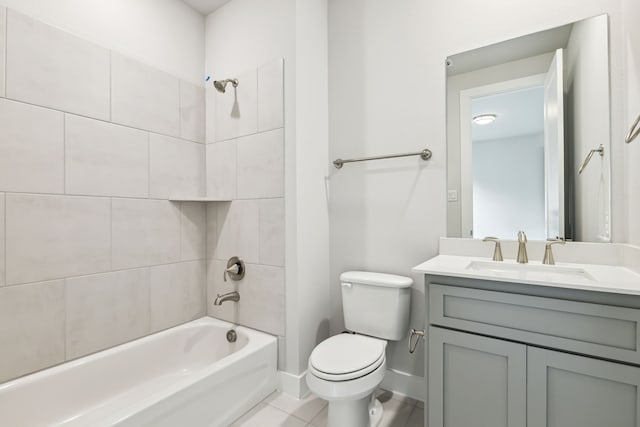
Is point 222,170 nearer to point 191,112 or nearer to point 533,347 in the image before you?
point 191,112

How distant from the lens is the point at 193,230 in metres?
2.20

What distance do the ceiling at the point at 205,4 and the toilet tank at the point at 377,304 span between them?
2090mm

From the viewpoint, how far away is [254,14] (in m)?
2.03

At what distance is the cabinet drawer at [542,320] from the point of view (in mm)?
955

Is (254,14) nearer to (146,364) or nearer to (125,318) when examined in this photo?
(125,318)

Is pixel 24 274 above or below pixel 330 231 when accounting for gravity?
below

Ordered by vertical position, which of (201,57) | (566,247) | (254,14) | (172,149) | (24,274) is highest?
(254,14)

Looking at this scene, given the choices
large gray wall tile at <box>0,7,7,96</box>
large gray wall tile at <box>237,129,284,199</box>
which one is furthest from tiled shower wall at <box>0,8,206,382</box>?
large gray wall tile at <box>237,129,284,199</box>

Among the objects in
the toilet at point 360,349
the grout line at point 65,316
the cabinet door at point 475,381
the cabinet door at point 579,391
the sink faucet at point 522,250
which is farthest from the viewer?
the grout line at point 65,316

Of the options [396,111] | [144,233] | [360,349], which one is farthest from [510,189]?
[144,233]

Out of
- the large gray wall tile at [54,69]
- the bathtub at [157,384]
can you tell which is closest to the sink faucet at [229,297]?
the bathtub at [157,384]

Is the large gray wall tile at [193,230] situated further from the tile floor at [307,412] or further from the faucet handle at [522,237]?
the faucet handle at [522,237]

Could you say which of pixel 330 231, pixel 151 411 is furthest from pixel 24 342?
pixel 330 231

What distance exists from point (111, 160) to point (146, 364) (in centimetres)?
122
